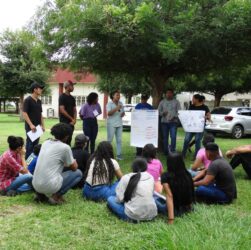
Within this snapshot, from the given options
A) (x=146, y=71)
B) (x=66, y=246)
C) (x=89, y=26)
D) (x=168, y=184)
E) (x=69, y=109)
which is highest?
(x=89, y=26)

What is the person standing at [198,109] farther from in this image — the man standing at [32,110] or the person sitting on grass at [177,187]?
the person sitting on grass at [177,187]

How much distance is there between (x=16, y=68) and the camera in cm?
3188

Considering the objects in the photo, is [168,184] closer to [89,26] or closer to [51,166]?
[51,166]

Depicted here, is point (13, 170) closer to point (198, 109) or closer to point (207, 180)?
point (207, 180)

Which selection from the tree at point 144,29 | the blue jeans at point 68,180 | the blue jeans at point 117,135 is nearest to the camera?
the blue jeans at point 68,180

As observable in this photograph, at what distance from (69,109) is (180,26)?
330 cm

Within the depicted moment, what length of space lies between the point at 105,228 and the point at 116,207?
0.45m

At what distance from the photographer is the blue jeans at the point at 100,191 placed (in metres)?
6.27

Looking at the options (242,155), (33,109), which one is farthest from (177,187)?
(33,109)

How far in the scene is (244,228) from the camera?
497cm

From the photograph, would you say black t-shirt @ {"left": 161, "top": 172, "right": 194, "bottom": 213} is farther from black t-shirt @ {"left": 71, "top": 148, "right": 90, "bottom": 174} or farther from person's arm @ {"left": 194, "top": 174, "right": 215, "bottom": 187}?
black t-shirt @ {"left": 71, "top": 148, "right": 90, "bottom": 174}

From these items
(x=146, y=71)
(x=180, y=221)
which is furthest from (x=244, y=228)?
(x=146, y=71)

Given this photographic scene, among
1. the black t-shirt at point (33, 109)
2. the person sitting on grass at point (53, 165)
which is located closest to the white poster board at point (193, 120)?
the black t-shirt at point (33, 109)

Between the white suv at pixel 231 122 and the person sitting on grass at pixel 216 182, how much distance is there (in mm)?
12137
